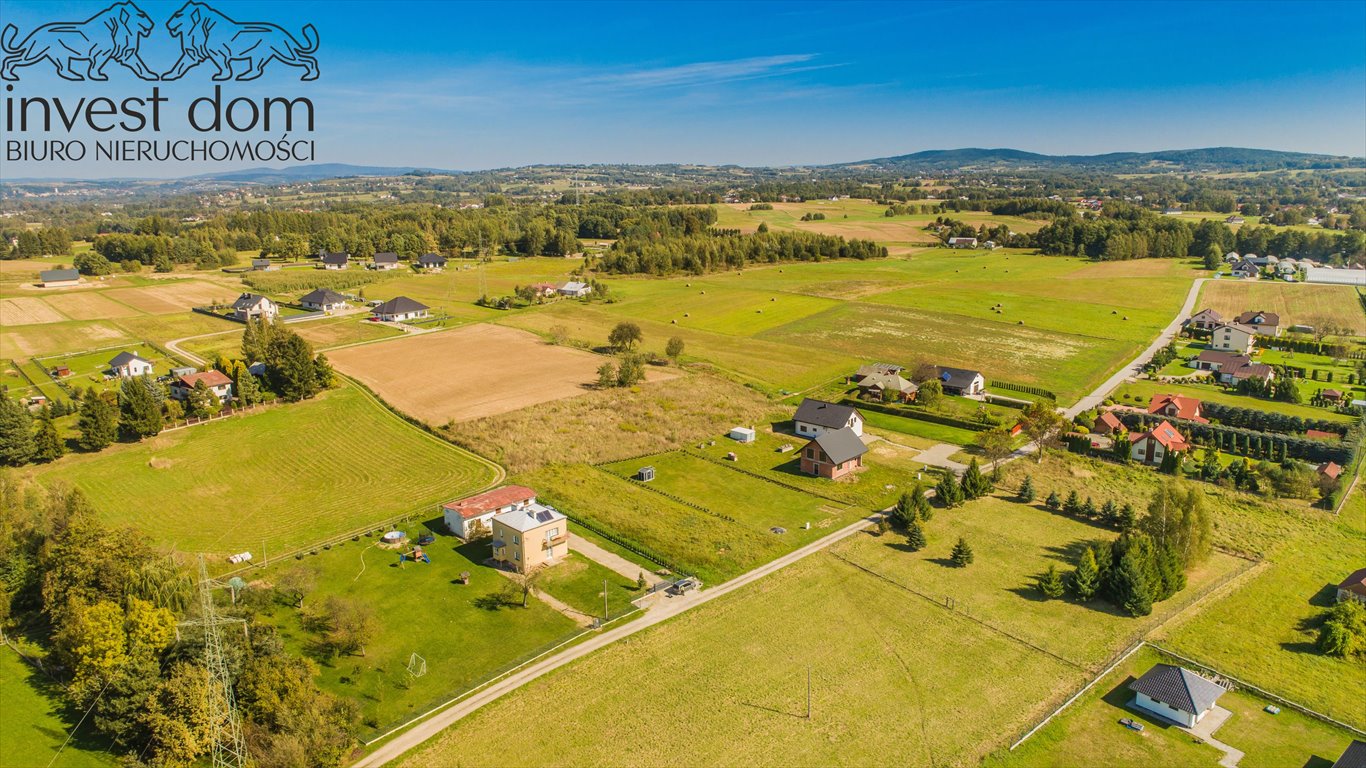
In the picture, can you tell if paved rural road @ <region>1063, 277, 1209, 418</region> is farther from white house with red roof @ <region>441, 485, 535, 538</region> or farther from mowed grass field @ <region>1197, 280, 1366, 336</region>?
white house with red roof @ <region>441, 485, 535, 538</region>

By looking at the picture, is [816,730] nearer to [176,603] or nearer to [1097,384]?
[176,603]

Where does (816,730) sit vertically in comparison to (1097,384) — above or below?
below

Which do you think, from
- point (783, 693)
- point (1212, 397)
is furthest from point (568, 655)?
point (1212, 397)

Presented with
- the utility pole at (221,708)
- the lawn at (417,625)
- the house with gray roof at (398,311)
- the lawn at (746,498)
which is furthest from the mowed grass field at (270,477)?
the house with gray roof at (398,311)

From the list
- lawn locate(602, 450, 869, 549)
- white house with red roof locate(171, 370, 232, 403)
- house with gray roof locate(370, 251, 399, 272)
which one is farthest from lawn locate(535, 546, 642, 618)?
house with gray roof locate(370, 251, 399, 272)

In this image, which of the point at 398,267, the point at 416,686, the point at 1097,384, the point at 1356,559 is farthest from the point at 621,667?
the point at 398,267

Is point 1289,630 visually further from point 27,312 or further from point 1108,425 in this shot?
point 27,312

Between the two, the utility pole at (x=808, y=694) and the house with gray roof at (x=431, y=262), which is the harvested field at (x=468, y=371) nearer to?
the utility pole at (x=808, y=694)
